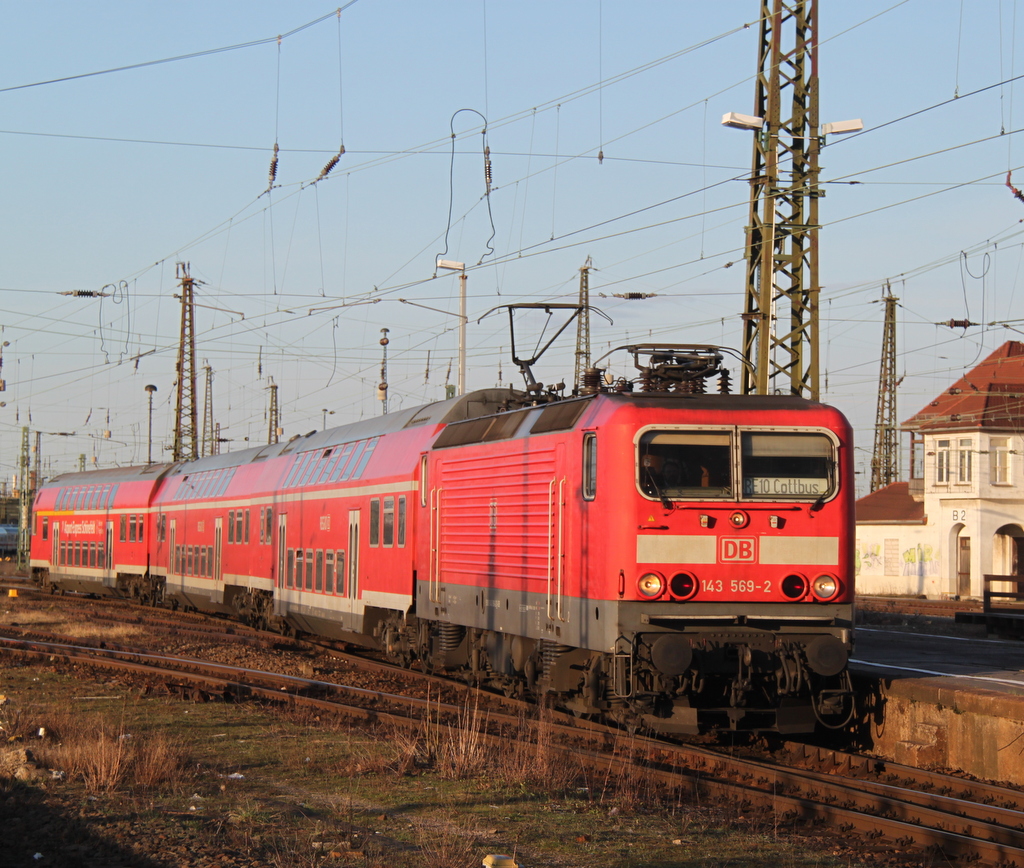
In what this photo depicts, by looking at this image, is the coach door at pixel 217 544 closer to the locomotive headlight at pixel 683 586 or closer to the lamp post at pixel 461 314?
the lamp post at pixel 461 314

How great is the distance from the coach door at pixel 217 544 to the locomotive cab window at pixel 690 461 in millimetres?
20368

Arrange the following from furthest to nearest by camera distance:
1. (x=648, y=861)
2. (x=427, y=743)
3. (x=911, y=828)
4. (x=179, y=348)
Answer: (x=179, y=348)
(x=427, y=743)
(x=911, y=828)
(x=648, y=861)

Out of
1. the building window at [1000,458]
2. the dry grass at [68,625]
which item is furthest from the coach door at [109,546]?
the building window at [1000,458]

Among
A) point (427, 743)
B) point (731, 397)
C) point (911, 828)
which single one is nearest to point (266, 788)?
point (427, 743)

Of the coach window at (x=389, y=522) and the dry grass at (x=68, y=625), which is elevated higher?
the coach window at (x=389, y=522)

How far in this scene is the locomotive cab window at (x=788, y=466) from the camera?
40.7ft

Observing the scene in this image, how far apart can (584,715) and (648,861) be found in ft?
23.0

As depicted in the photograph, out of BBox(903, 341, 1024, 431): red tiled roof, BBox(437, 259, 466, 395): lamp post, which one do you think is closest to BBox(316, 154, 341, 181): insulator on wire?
BBox(437, 259, 466, 395): lamp post

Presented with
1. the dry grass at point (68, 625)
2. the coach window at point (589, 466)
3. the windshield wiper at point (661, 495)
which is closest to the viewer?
the windshield wiper at point (661, 495)

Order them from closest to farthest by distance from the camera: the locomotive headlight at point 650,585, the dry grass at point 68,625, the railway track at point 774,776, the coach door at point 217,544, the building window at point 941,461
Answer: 1. the railway track at point 774,776
2. the locomotive headlight at point 650,585
3. the dry grass at point 68,625
4. the coach door at point 217,544
5. the building window at point 941,461

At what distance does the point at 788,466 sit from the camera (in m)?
12.5

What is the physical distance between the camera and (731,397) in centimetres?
1277

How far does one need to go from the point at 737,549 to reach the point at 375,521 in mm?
9390

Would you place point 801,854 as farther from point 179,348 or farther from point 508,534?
point 179,348
